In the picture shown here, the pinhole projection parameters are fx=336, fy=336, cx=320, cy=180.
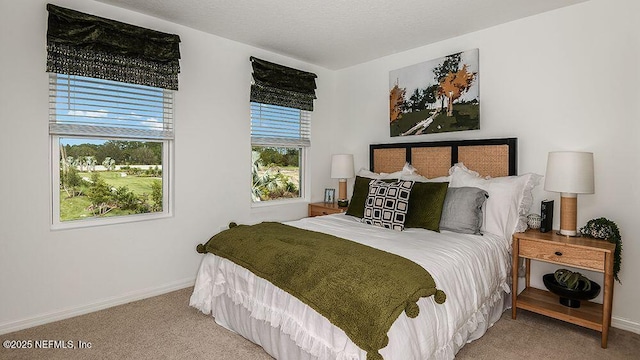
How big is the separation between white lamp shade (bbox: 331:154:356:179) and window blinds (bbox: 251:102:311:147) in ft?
1.59

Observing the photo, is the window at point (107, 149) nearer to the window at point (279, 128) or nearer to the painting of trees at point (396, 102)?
the window at point (279, 128)

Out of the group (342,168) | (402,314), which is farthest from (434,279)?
(342,168)

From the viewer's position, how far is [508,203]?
2.71 m

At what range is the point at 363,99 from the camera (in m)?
4.37

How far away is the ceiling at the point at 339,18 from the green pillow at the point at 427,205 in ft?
4.88

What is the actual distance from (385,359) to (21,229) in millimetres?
2696

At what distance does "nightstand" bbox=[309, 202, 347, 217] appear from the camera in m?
3.97

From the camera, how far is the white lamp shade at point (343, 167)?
13.7 feet

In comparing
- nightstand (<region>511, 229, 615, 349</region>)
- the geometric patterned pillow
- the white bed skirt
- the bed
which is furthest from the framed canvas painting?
the white bed skirt

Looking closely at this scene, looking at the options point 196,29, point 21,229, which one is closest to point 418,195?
point 196,29

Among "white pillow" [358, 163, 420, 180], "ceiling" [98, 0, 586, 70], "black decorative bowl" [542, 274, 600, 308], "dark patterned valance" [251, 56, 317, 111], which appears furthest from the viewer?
"dark patterned valance" [251, 56, 317, 111]

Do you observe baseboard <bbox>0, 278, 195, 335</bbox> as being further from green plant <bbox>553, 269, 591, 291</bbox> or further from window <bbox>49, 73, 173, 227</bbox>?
green plant <bbox>553, 269, 591, 291</bbox>

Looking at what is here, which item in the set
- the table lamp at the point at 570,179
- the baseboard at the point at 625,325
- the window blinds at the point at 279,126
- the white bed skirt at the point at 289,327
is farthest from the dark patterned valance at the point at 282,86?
the baseboard at the point at 625,325

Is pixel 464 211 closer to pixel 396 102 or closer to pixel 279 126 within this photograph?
pixel 396 102
